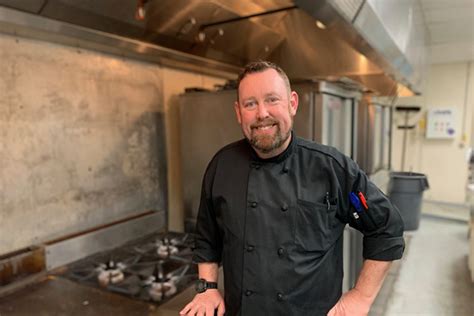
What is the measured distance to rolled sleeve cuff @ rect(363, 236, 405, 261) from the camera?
0.99 metres

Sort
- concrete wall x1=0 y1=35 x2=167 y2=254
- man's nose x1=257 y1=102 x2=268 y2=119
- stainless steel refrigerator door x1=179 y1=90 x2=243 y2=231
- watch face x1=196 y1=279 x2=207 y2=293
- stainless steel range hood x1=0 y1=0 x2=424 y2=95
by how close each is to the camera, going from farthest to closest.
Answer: stainless steel refrigerator door x1=179 y1=90 x2=243 y2=231, concrete wall x1=0 y1=35 x2=167 y2=254, stainless steel range hood x1=0 y1=0 x2=424 y2=95, watch face x1=196 y1=279 x2=207 y2=293, man's nose x1=257 y1=102 x2=268 y2=119

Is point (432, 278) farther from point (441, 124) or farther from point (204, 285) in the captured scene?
point (441, 124)

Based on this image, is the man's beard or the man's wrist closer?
the man's beard

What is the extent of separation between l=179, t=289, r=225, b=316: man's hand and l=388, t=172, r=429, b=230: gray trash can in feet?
10.5

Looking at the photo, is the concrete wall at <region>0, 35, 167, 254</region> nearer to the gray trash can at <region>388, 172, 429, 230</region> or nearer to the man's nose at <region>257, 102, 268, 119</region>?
the man's nose at <region>257, 102, 268, 119</region>

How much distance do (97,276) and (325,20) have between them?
4.88ft

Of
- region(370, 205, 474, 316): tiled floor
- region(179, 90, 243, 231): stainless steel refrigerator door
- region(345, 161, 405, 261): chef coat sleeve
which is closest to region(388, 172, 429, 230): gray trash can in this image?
region(370, 205, 474, 316): tiled floor

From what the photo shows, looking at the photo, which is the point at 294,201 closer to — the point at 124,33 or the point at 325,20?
the point at 325,20

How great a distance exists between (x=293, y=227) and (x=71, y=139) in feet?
4.33

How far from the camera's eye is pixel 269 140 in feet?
3.11

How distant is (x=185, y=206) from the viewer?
2342 millimetres

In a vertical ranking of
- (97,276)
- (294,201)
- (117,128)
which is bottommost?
(97,276)

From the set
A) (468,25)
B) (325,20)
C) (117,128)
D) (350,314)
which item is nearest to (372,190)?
(350,314)

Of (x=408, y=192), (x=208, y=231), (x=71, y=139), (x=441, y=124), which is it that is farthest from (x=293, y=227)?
(x=441, y=124)
